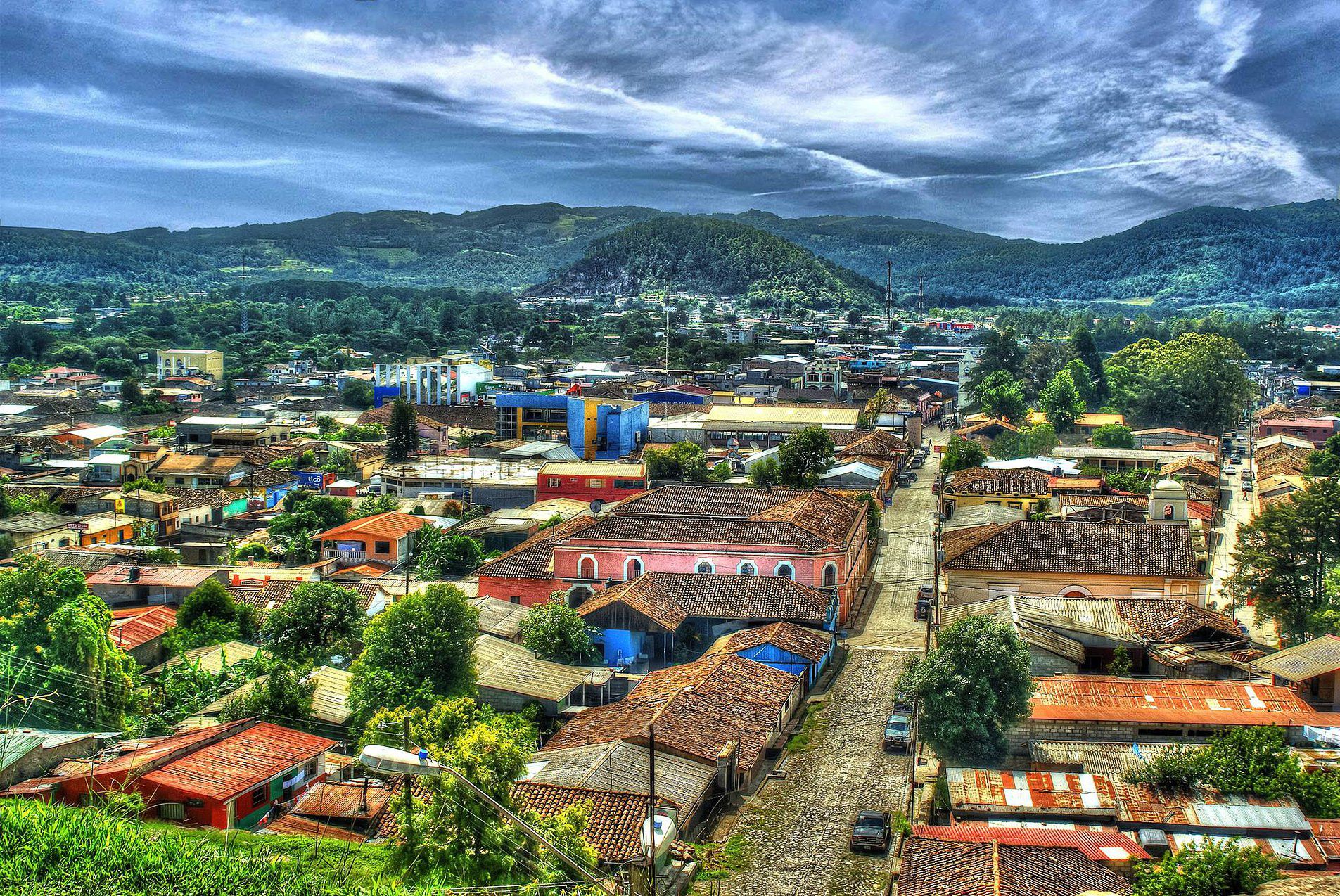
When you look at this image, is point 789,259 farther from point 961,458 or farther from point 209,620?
point 209,620

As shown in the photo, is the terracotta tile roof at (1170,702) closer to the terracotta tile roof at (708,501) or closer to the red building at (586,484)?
the terracotta tile roof at (708,501)

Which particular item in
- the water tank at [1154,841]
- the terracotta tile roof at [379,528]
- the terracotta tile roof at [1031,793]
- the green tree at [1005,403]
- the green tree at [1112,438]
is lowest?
the terracotta tile roof at [379,528]

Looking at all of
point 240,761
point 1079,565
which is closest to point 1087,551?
point 1079,565

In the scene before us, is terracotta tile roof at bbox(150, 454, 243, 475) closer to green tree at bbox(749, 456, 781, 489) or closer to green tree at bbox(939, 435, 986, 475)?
green tree at bbox(749, 456, 781, 489)

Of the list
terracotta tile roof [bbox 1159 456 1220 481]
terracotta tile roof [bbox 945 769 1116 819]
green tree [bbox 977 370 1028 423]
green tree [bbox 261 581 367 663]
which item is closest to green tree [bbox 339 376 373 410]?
green tree [bbox 977 370 1028 423]

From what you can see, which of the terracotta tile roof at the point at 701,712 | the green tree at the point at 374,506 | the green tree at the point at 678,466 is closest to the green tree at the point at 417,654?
the terracotta tile roof at the point at 701,712

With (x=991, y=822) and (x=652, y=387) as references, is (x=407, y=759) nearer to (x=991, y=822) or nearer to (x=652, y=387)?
(x=991, y=822)

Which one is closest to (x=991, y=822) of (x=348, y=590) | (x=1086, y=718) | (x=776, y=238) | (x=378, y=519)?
(x=1086, y=718)
